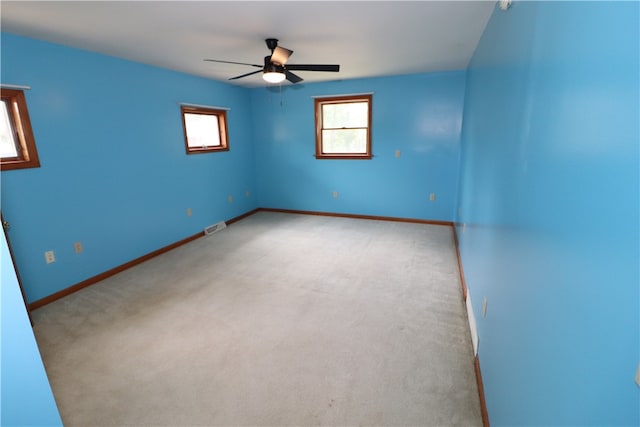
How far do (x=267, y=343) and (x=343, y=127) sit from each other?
393 centimetres

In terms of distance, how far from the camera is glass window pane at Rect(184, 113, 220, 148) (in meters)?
4.44

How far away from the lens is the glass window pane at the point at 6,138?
99.3 inches

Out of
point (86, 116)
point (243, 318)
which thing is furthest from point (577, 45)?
point (86, 116)

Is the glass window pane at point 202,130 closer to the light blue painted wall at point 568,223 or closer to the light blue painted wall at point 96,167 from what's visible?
the light blue painted wall at point 96,167

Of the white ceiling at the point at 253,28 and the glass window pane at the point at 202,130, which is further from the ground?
the white ceiling at the point at 253,28

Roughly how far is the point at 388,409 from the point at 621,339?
1353 mm

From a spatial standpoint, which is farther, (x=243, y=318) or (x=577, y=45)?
(x=243, y=318)

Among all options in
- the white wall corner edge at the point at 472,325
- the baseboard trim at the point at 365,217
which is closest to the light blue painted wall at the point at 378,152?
the baseboard trim at the point at 365,217

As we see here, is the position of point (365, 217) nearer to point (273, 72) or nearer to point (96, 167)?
point (273, 72)

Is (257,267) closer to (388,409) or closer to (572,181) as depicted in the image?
(388,409)

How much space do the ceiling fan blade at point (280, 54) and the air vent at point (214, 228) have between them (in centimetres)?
285

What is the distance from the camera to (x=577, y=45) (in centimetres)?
79

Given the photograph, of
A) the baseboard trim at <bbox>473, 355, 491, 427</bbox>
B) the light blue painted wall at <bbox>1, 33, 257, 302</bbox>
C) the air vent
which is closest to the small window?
the light blue painted wall at <bbox>1, 33, 257, 302</bbox>

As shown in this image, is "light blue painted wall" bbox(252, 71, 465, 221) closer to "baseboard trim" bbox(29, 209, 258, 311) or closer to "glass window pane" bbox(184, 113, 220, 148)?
"glass window pane" bbox(184, 113, 220, 148)
